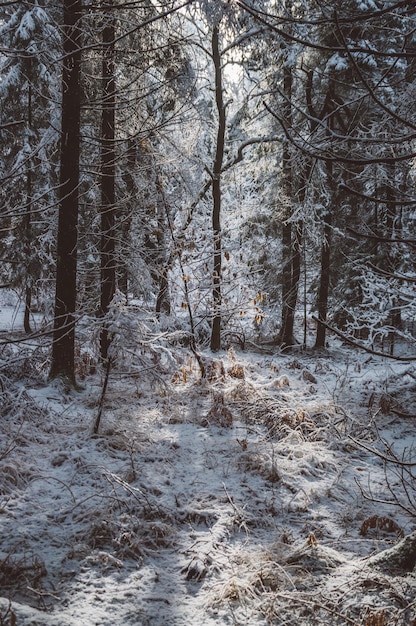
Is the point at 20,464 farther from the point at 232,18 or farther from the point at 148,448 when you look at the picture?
the point at 232,18

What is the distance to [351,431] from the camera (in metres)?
6.79

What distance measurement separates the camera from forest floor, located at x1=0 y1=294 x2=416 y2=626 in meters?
3.04

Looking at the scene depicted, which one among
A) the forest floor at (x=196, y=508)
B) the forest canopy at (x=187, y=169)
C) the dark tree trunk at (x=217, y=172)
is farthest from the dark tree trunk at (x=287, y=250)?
the forest floor at (x=196, y=508)

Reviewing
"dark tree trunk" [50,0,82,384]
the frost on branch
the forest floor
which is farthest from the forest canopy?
the frost on branch

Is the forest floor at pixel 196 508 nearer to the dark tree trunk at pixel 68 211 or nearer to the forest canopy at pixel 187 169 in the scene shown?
the dark tree trunk at pixel 68 211

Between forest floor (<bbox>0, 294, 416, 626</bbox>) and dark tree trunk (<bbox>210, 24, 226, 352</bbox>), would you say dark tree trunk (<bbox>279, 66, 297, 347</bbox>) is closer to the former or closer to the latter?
dark tree trunk (<bbox>210, 24, 226, 352</bbox>)

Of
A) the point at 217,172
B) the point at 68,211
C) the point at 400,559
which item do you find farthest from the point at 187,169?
the point at 400,559

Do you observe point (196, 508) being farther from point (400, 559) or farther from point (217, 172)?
point (217, 172)

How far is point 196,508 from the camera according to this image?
452 cm

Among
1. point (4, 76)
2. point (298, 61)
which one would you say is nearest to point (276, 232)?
point (298, 61)

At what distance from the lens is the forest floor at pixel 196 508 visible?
304 cm

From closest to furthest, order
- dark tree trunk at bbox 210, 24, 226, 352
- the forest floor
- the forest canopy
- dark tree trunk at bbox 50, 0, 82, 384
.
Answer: the forest floor → dark tree trunk at bbox 50, 0, 82, 384 → the forest canopy → dark tree trunk at bbox 210, 24, 226, 352

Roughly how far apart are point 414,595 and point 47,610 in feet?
7.27

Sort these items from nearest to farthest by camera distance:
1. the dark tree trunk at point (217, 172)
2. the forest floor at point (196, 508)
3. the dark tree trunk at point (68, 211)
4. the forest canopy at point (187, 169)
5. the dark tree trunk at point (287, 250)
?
the forest floor at point (196, 508), the dark tree trunk at point (68, 211), the forest canopy at point (187, 169), the dark tree trunk at point (217, 172), the dark tree trunk at point (287, 250)
